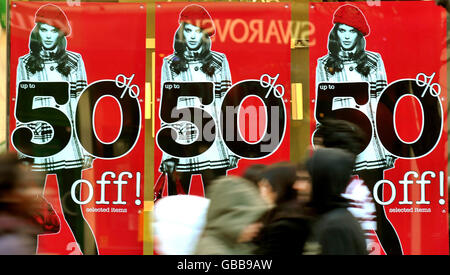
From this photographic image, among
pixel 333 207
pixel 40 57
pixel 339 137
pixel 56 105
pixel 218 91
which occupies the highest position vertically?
pixel 40 57

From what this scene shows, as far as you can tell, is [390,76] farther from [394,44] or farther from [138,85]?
[138,85]

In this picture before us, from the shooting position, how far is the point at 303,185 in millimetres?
3299

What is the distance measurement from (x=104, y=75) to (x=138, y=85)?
0.26 m

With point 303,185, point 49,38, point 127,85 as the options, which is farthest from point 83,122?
point 303,185

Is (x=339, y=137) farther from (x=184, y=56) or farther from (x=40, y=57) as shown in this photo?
(x=40, y=57)

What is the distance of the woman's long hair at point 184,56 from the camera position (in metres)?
4.92

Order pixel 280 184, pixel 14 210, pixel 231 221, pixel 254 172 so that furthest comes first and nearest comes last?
pixel 254 172 → pixel 280 184 → pixel 14 210 → pixel 231 221

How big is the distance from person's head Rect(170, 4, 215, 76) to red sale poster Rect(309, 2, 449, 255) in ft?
2.41

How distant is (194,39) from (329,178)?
2.35 m

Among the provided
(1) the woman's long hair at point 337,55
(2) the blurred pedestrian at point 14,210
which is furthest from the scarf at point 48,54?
(1) the woman's long hair at point 337,55

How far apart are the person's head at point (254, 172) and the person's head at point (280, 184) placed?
62 cm

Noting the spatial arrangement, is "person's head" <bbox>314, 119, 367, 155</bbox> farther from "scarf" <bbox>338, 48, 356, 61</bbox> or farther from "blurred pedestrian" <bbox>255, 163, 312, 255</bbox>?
"scarf" <bbox>338, 48, 356, 61</bbox>

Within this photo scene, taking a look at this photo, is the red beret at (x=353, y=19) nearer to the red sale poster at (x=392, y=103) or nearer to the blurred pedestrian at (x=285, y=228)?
the red sale poster at (x=392, y=103)
